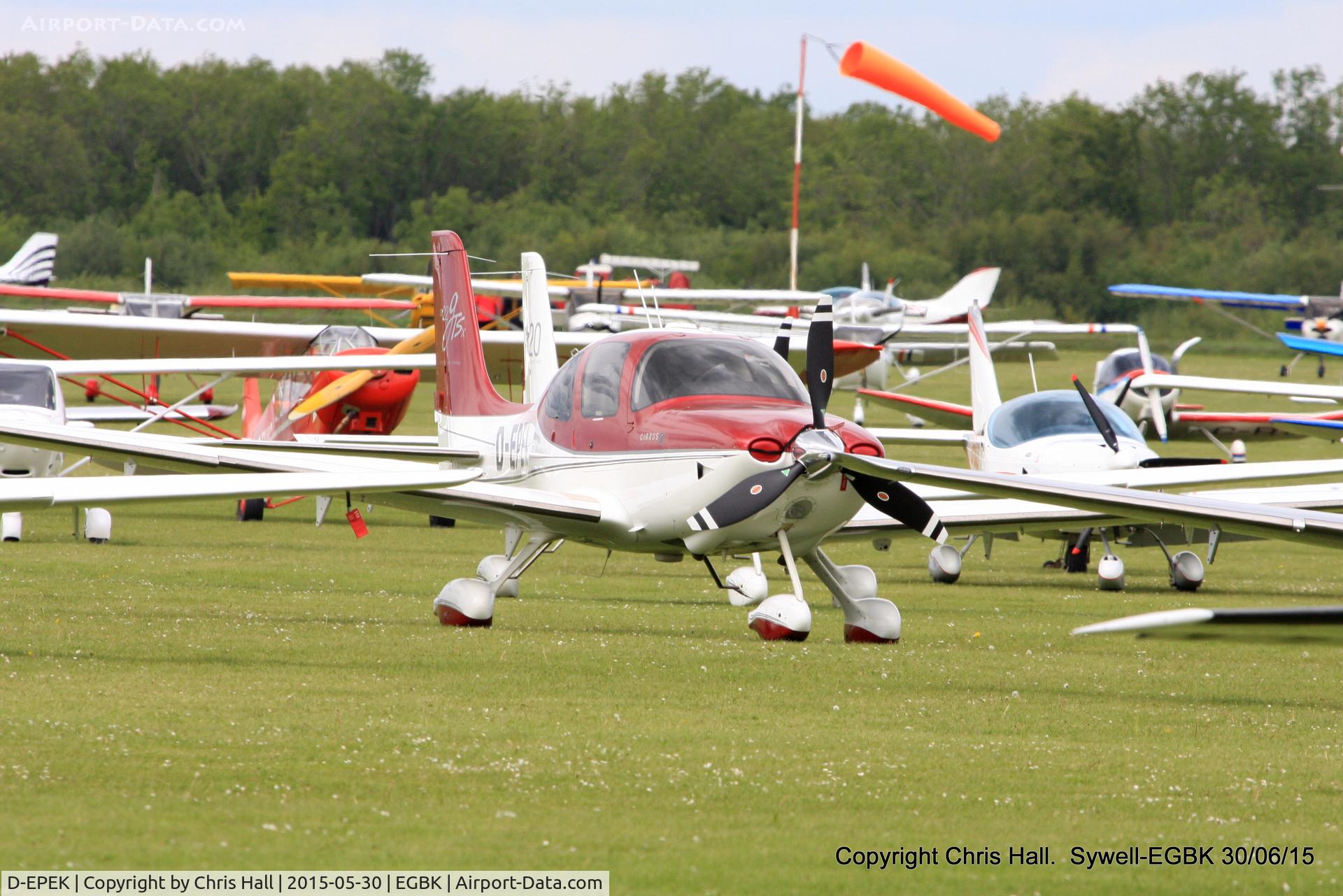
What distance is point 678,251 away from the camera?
285 ft

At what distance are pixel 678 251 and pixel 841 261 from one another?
8796 millimetres

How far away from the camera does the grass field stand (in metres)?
5.10

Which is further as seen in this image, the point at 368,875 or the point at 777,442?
the point at 777,442

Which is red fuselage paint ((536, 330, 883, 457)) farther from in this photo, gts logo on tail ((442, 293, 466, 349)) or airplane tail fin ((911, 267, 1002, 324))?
airplane tail fin ((911, 267, 1002, 324))

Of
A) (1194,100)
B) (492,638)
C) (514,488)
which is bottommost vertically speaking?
(492,638)

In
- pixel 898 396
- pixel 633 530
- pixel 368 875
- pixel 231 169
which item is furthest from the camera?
pixel 231 169

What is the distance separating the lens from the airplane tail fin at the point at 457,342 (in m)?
14.0

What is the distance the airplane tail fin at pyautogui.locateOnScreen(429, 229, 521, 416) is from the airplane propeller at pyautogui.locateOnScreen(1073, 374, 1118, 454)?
5.25 metres

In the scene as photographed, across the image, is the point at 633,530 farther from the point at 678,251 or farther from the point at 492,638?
the point at 678,251

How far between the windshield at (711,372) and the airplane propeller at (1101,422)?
5500 millimetres

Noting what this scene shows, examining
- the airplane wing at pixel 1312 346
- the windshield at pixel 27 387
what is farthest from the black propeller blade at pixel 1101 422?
the windshield at pixel 27 387

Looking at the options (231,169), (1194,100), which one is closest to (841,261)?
(1194,100)

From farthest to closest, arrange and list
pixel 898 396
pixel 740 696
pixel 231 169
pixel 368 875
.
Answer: pixel 231 169, pixel 898 396, pixel 740 696, pixel 368 875
